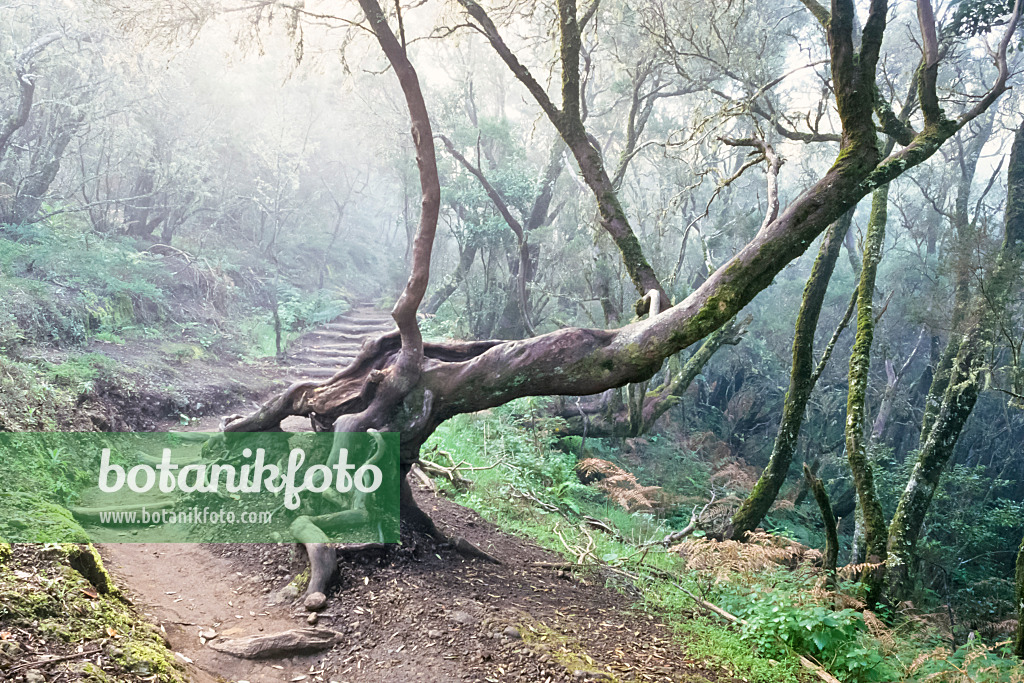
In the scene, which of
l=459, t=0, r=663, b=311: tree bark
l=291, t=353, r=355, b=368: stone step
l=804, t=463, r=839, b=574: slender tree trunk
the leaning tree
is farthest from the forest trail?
l=291, t=353, r=355, b=368: stone step

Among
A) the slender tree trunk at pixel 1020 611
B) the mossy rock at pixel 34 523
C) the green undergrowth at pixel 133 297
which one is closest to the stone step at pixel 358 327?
the green undergrowth at pixel 133 297

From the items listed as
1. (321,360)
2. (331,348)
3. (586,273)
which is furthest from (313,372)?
(586,273)

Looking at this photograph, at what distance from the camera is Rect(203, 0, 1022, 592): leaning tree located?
3.98 metres

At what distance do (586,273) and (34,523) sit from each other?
8.20 m

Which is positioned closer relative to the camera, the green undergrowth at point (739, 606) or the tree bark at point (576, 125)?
the green undergrowth at point (739, 606)

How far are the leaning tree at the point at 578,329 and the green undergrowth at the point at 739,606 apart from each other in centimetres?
195

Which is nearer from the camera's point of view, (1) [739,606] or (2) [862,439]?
(1) [739,606]

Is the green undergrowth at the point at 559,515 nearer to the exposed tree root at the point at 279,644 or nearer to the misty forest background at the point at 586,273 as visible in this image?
the misty forest background at the point at 586,273

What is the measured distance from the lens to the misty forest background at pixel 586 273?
6.12m

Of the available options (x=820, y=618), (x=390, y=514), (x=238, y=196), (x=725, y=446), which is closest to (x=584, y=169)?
(x=390, y=514)

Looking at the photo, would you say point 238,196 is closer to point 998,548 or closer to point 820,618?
point 820,618

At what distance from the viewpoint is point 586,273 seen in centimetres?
1010

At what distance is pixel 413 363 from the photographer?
16.3ft

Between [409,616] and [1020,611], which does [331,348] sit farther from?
[1020,611]
